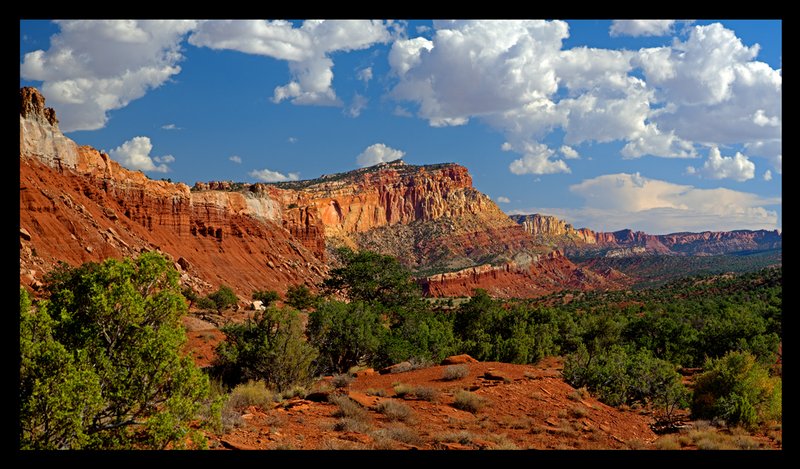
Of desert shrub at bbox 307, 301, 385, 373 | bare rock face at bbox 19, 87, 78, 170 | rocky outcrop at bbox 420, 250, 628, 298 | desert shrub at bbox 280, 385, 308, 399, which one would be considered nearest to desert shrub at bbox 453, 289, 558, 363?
desert shrub at bbox 307, 301, 385, 373

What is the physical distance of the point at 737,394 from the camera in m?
14.3

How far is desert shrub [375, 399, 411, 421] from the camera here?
11711mm

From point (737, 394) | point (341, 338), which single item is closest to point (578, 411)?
point (737, 394)

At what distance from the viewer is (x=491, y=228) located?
530 feet

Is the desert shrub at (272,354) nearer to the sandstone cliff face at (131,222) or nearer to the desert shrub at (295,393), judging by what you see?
the desert shrub at (295,393)

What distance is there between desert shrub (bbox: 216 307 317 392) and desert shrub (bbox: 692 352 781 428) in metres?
11.5

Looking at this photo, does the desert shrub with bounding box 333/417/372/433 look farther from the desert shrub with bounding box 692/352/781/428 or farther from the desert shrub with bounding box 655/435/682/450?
the desert shrub with bounding box 692/352/781/428

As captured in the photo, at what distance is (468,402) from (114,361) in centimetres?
830

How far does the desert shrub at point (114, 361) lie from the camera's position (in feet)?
20.5

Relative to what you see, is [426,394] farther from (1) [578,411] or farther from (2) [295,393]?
(1) [578,411]

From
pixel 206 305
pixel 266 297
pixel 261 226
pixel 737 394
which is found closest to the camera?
pixel 737 394

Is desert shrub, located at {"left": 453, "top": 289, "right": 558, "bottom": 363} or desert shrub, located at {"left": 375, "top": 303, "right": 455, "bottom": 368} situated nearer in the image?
desert shrub, located at {"left": 375, "top": 303, "right": 455, "bottom": 368}
